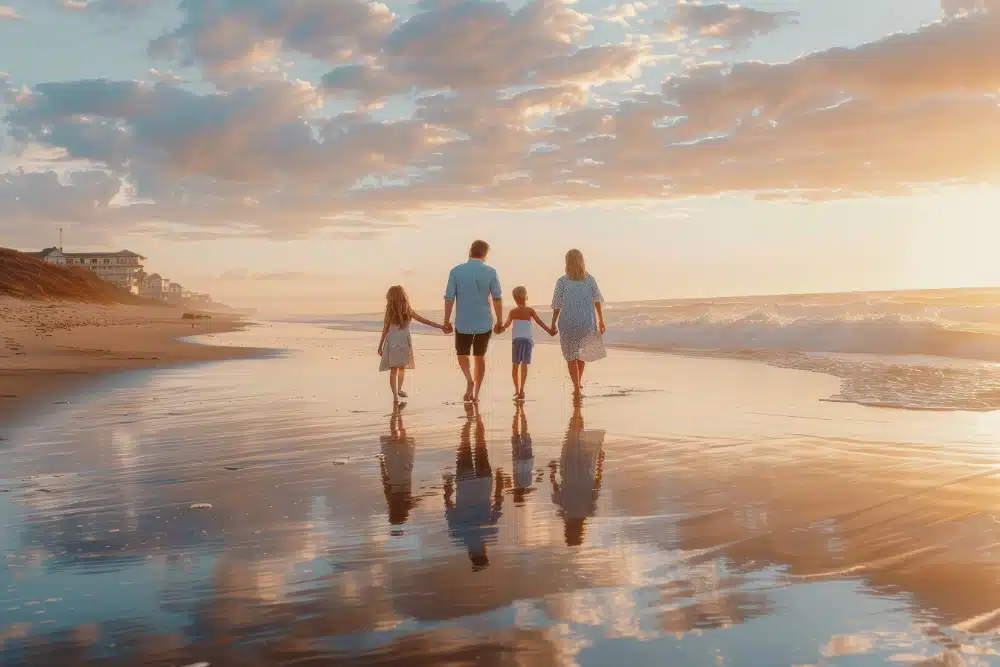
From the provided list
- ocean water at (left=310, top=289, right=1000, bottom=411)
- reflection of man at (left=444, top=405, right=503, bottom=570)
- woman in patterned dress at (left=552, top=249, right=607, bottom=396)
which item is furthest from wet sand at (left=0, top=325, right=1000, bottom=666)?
woman in patterned dress at (left=552, top=249, right=607, bottom=396)

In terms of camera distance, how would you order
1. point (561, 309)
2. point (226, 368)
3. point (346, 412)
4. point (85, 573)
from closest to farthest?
1. point (85, 573)
2. point (346, 412)
3. point (561, 309)
4. point (226, 368)

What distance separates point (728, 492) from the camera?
5.98 metres

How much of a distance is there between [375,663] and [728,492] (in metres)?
3.61

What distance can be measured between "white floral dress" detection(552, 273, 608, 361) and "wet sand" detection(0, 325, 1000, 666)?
11.2 ft

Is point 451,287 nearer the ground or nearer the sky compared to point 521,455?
nearer the sky

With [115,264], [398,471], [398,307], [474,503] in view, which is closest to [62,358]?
[398,307]

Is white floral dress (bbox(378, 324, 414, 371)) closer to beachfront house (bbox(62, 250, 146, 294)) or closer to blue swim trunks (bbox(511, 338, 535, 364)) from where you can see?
blue swim trunks (bbox(511, 338, 535, 364))

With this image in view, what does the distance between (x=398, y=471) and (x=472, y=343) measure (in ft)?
19.3

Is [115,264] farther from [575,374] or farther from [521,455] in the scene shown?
[521,455]

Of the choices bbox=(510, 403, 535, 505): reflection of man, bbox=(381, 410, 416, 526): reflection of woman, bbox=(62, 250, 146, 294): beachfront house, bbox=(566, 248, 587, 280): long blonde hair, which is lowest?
bbox=(510, 403, 535, 505): reflection of man

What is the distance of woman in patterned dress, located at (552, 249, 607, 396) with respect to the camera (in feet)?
43.1

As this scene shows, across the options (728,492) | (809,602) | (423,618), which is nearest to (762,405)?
(728,492)

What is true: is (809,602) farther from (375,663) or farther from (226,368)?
(226,368)

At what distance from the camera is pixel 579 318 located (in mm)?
13188
